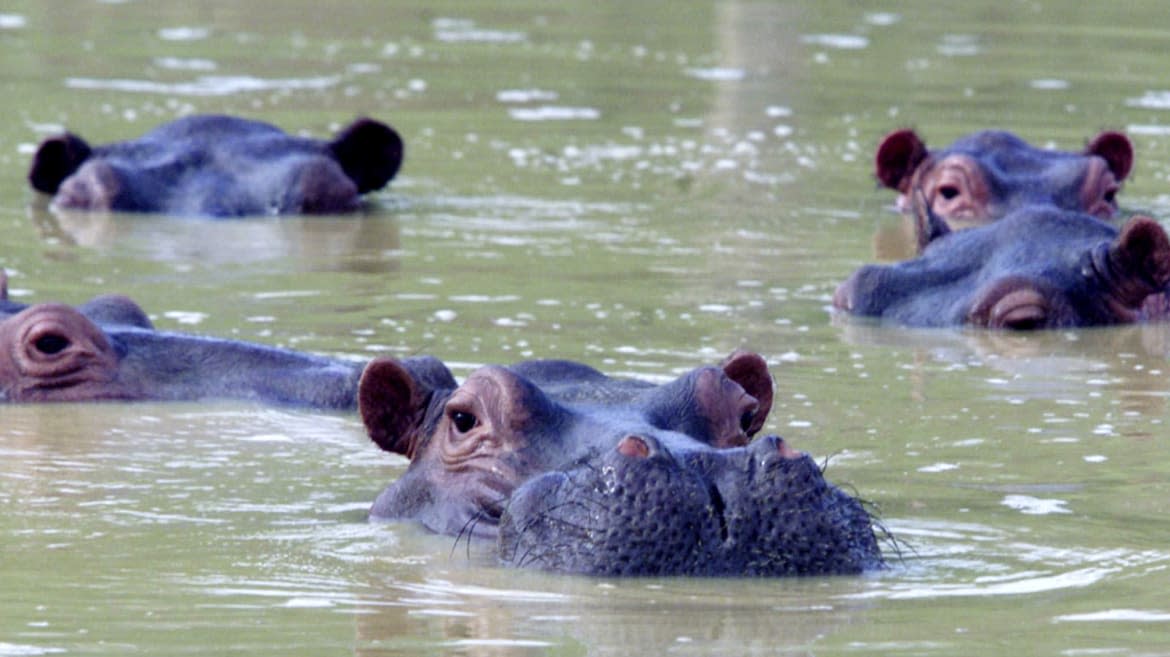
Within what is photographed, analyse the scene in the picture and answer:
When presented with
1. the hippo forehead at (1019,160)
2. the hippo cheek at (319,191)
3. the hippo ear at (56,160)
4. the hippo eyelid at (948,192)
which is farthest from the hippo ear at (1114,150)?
the hippo ear at (56,160)

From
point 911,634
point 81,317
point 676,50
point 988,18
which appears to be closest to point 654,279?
point 81,317

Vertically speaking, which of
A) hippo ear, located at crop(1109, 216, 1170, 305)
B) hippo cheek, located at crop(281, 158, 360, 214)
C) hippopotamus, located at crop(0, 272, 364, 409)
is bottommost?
hippo cheek, located at crop(281, 158, 360, 214)

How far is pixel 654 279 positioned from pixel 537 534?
590 centimetres

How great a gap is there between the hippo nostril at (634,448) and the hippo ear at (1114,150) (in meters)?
8.45

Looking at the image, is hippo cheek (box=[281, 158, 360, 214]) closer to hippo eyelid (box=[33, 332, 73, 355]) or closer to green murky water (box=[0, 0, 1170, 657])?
green murky water (box=[0, 0, 1170, 657])

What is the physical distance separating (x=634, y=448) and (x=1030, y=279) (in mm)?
5331

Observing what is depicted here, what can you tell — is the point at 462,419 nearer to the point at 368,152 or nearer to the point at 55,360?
the point at 55,360

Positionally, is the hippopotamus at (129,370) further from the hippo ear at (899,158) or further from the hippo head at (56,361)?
the hippo ear at (899,158)

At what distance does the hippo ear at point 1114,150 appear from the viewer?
14.0 m

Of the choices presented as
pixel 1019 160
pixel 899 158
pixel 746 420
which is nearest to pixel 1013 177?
pixel 1019 160

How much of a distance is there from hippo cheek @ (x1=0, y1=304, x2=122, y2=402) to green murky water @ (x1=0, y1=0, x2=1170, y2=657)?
13cm

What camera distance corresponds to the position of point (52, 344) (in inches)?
353

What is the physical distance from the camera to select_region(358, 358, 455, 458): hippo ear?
22.8 ft

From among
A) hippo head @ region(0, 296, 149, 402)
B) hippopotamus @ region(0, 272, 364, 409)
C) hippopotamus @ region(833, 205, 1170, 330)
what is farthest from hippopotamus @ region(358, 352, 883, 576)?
hippopotamus @ region(833, 205, 1170, 330)
